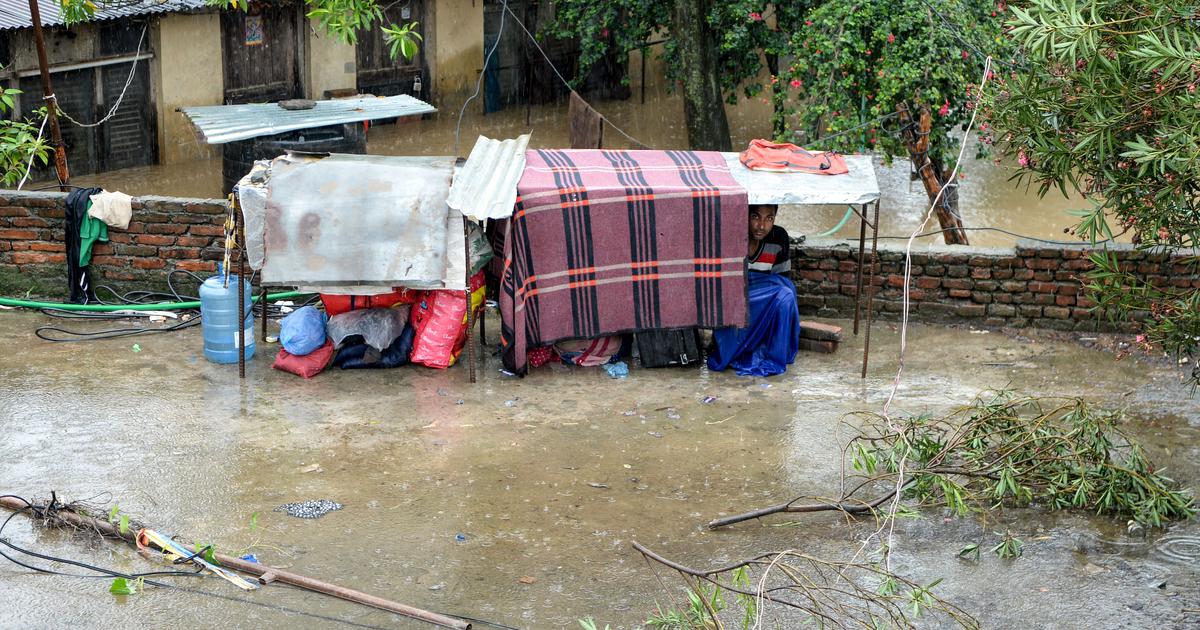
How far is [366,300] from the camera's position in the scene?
27.0 feet

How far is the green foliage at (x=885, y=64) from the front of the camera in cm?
1008

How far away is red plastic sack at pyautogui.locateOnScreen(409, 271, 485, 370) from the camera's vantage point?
320 inches

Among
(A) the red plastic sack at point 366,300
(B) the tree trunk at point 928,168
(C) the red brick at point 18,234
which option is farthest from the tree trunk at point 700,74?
(C) the red brick at point 18,234

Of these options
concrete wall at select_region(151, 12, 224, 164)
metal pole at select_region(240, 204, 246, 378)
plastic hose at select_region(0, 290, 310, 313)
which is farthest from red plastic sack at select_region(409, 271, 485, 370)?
concrete wall at select_region(151, 12, 224, 164)

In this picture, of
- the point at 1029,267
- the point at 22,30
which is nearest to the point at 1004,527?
the point at 1029,267

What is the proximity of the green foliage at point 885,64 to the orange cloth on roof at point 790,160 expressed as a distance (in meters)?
1.69

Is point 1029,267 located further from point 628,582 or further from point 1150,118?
point 628,582

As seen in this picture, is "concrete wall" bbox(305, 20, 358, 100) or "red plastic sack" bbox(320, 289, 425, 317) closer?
"red plastic sack" bbox(320, 289, 425, 317)

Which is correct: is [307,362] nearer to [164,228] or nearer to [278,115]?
[164,228]

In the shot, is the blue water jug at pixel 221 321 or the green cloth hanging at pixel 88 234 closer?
the blue water jug at pixel 221 321

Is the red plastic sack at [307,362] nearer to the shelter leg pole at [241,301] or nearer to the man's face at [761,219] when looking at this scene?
the shelter leg pole at [241,301]

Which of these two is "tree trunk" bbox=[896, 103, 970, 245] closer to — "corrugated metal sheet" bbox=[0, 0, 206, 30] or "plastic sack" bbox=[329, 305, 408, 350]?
"plastic sack" bbox=[329, 305, 408, 350]

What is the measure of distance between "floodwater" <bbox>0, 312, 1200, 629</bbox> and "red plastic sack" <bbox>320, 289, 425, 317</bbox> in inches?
18.0

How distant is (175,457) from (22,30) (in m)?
7.82
